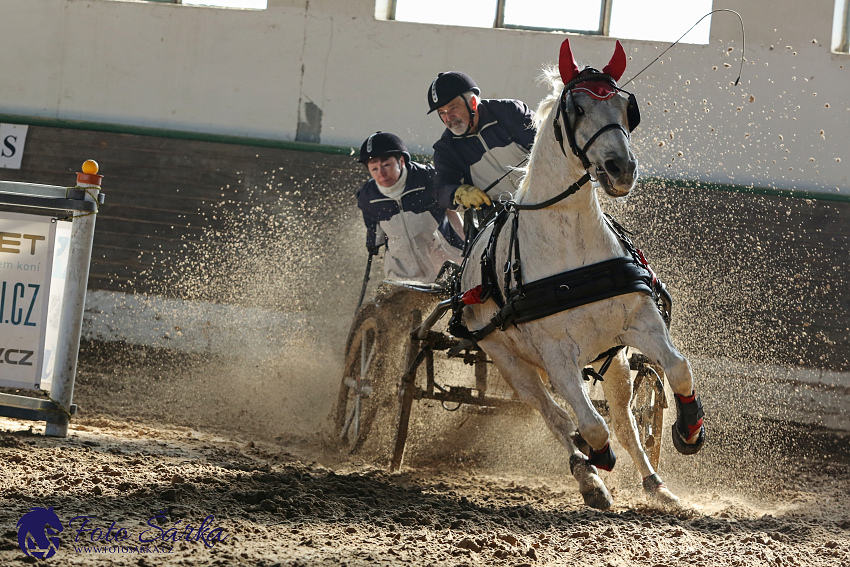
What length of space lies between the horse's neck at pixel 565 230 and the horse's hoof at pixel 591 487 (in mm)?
759

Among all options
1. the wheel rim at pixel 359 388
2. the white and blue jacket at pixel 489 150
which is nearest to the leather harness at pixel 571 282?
the white and blue jacket at pixel 489 150

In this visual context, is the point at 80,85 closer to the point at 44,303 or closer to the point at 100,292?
the point at 100,292

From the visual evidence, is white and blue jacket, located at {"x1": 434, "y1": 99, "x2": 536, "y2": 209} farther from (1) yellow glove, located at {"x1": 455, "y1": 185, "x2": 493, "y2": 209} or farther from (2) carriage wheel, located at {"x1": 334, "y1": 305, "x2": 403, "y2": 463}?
(2) carriage wheel, located at {"x1": 334, "y1": 305, "x2": 403, "y2": 463}

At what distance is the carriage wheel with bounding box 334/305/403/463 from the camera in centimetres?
471

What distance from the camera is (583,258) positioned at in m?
3.08

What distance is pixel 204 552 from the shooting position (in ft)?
7.53

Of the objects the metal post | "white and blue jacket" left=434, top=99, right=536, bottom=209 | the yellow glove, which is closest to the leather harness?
the yellow glove

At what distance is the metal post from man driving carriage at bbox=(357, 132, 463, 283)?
6.13ft

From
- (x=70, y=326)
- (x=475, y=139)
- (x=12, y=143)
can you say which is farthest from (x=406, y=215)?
(x=12, y=143)

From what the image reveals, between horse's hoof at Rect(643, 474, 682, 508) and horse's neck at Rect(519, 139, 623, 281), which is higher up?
horse's neck at Rect(519, 139, 623, 281)

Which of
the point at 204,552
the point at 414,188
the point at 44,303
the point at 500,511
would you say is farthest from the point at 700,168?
the point at 204,552

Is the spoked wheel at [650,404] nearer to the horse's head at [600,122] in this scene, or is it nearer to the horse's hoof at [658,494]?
the horse's hoof at [658,494]

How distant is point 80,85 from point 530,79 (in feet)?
15.7

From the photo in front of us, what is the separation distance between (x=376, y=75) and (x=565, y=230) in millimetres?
5464
